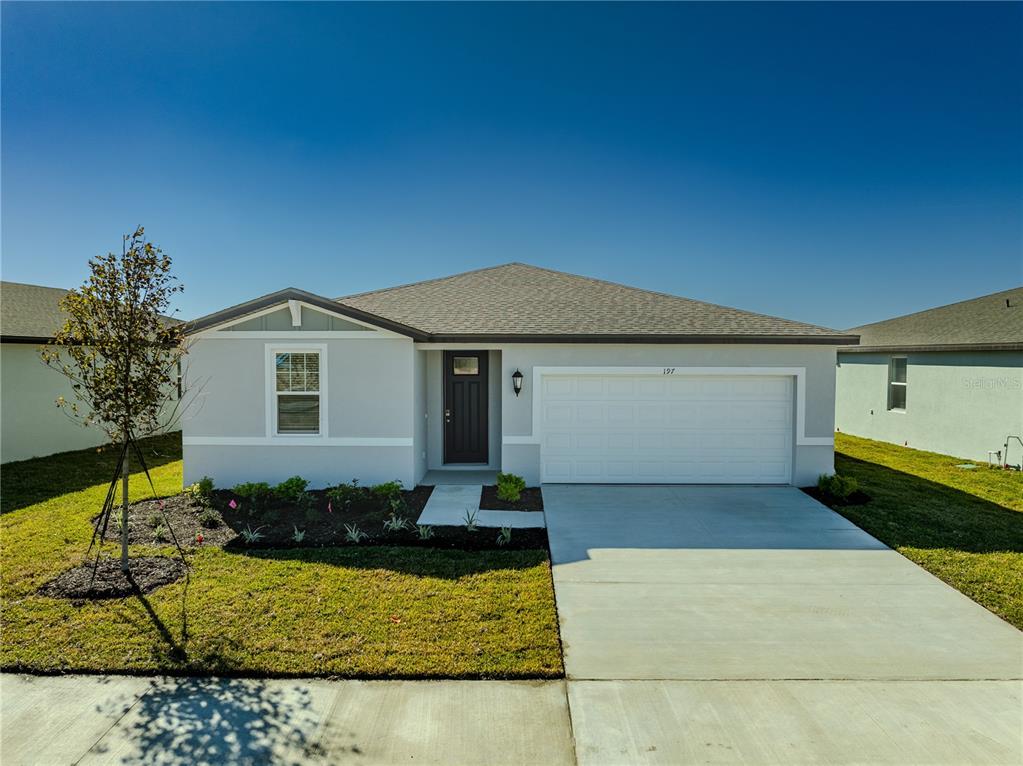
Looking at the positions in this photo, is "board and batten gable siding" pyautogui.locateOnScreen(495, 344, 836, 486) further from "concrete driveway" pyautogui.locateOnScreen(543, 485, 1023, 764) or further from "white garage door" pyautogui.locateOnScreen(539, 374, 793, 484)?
"concrete driveway" pyautogui.locateOnScreen(543, 485, 1023, 764)

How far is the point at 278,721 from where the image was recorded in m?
3.33

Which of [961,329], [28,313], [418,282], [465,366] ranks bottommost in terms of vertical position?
[465,366]

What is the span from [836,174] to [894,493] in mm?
9170

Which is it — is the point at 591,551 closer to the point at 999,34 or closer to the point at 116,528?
the point at 116,528

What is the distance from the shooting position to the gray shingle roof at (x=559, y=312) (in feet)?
30.7

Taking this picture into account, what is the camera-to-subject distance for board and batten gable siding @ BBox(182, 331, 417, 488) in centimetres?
905

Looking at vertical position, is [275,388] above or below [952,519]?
above

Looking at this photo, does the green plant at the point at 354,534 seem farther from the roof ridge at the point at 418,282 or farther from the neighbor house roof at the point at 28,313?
the neighbor house roof at the point at 28,313

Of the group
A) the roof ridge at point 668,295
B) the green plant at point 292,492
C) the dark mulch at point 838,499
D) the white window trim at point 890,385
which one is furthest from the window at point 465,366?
the white window trim at point 890,385

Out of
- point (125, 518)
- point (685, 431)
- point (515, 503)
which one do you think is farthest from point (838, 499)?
point (125, 518)

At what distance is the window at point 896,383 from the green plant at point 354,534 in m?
15.7

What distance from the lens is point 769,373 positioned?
9531 millimetres

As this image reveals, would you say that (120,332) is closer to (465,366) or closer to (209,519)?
(209,519)

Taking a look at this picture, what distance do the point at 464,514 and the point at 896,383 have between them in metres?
14.4
